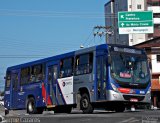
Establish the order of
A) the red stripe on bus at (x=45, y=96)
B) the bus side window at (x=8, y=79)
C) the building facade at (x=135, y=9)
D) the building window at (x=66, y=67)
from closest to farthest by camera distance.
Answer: the building window at (x=66, y=67)
the red stripe on bus at (x=45, y=96)
the bus side window at (x=8, y=79)
the building facade at (x=135, y=9)

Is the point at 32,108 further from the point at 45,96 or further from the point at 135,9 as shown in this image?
the point at 135,9

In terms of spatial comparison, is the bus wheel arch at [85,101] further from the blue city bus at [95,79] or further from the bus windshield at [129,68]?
the bus windshield at [129,68]

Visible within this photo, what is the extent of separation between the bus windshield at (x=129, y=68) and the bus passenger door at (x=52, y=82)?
4678 mm

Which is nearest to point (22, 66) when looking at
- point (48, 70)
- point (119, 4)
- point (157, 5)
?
point (48, 70)

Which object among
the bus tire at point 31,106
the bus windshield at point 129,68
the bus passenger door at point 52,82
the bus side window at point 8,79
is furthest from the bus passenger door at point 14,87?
the bus windshield at point 129,68

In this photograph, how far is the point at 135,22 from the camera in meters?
38.4

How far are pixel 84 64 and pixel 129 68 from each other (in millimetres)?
2278

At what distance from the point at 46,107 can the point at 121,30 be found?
14.1 meters

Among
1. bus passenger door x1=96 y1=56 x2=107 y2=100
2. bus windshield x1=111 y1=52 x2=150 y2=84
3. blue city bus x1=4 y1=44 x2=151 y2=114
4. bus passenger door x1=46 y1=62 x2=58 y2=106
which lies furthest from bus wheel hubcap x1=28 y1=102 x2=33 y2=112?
bus windshield x1=111 y1=52 x2=150 y2=84

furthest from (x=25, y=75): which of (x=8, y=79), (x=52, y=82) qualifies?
(x=52, y=82)

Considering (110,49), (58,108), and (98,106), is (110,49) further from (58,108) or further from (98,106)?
(58,108)

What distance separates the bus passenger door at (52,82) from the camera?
25.2 metres

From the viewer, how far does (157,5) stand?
80938 mm

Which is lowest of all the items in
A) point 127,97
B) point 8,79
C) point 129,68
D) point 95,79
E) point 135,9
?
point 127,97
